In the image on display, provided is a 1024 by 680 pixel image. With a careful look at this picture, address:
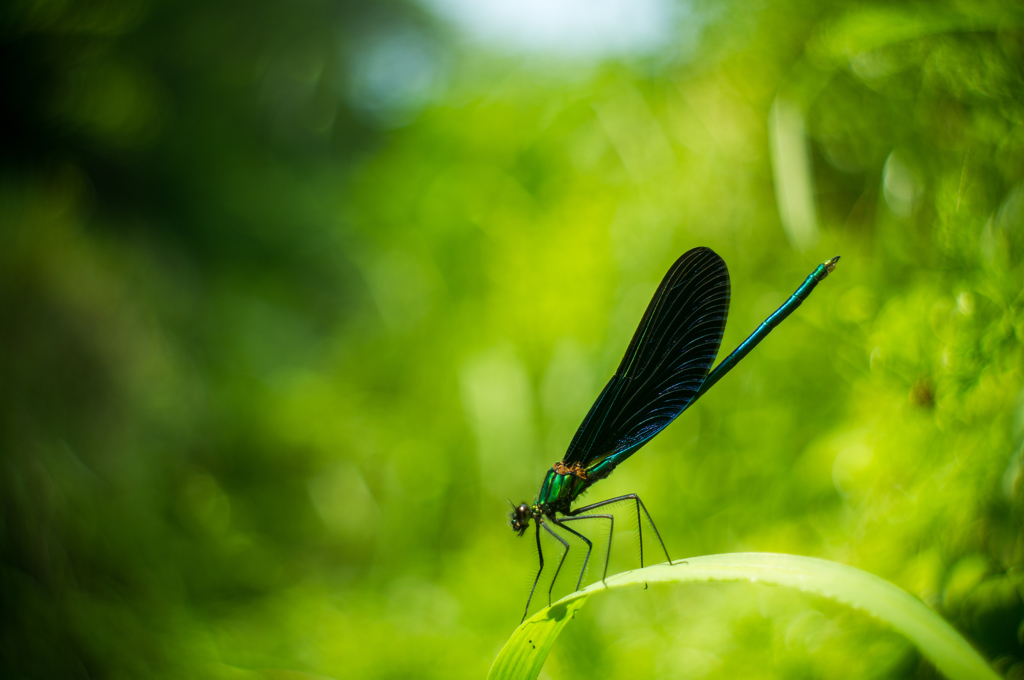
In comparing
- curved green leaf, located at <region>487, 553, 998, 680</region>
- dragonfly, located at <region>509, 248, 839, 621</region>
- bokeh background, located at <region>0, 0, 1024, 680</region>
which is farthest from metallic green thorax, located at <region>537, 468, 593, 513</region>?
bokeh background, located at <region>0, 0, 1024, 680</region>

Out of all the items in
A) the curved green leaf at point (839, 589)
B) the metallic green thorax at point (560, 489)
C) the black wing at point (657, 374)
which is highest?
the black wing at point (657, 374)

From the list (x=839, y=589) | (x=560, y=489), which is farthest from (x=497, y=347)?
(x=839, y=589)

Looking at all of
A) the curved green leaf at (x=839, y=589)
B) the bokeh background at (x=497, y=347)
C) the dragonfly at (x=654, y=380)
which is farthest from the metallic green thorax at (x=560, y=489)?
the bokeh background at (x=497, y=347)

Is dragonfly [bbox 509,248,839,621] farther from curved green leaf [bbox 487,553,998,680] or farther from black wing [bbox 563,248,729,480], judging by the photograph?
curved green leaf [bbox 487,553,998,680]

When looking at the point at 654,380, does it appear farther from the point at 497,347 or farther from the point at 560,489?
the point at 497,347

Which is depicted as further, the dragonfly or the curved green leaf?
the dragonfly

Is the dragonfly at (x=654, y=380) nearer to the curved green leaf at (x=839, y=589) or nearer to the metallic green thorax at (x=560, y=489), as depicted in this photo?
the metallic green thorax at (x=560, y=489)
